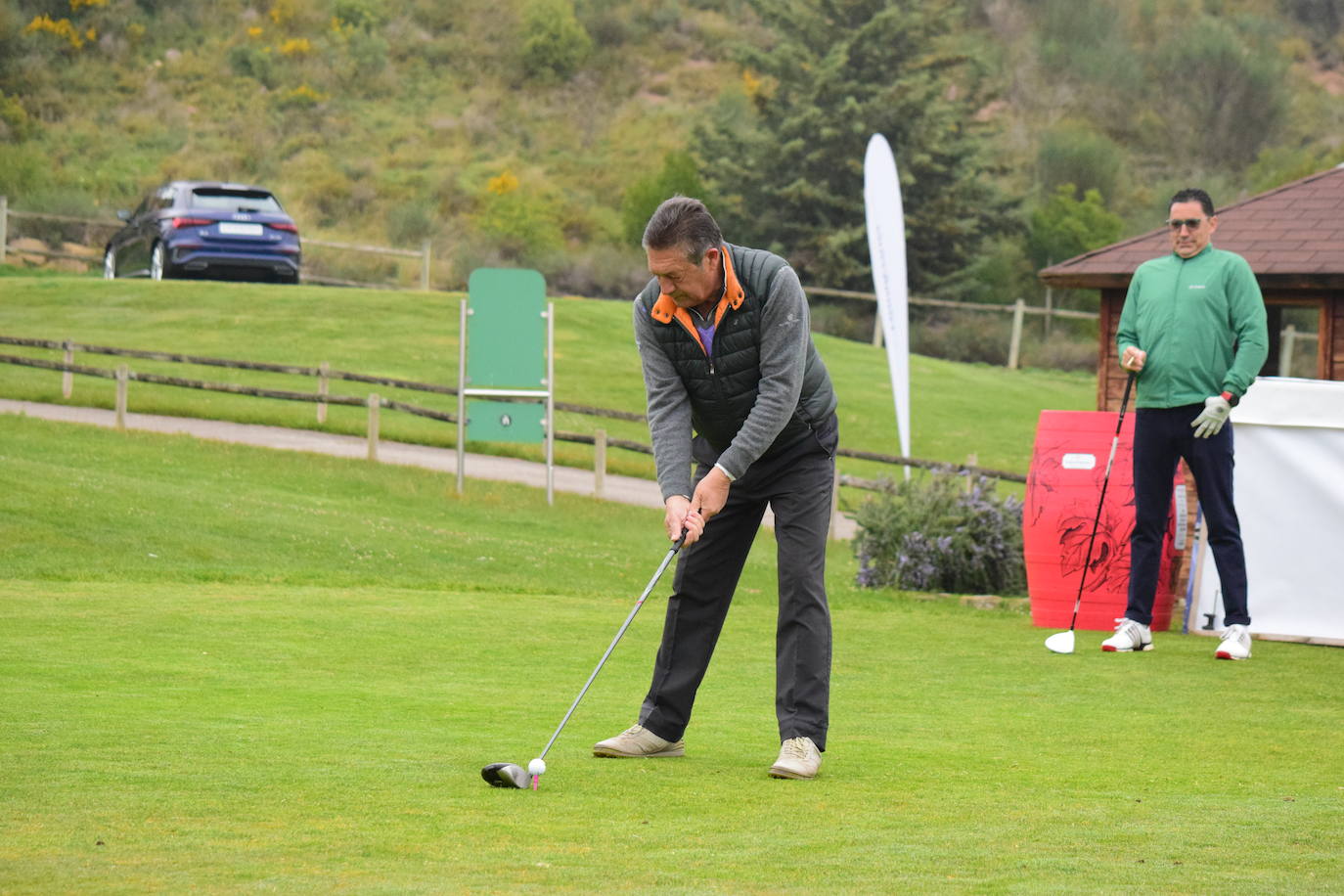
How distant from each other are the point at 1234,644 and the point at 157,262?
2467cm

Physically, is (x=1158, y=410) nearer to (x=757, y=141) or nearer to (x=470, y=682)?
(x=470, y=682)

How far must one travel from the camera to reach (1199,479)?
8.79 m

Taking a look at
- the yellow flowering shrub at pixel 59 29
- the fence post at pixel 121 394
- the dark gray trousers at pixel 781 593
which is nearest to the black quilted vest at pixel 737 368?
the dark gray trousers at pixel 781 593

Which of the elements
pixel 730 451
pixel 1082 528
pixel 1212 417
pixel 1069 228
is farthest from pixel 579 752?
pixel 1069 228

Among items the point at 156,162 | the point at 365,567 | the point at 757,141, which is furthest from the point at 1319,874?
the point at 156,162

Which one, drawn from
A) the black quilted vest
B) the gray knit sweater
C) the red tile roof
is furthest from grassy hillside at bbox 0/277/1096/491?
the gray knit sweater

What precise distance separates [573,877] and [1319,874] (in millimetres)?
1663

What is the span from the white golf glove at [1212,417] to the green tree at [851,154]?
3493 cm

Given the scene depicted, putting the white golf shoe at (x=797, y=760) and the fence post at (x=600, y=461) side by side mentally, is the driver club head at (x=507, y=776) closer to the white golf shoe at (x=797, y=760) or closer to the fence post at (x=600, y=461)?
the white golf shoe at (x=797, y=760)

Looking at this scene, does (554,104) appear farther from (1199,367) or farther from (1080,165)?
(1199,367)

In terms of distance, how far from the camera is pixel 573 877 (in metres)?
3.75

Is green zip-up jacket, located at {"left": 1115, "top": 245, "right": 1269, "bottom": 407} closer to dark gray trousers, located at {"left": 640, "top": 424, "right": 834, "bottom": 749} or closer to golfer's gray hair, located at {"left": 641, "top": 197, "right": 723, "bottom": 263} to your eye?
dark gray trousers, located at {"left": 640, "top": 424, "right": 834, "bottom": 749}

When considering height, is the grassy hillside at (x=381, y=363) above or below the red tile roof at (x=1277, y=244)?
below

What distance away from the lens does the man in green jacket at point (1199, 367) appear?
8.66 m
